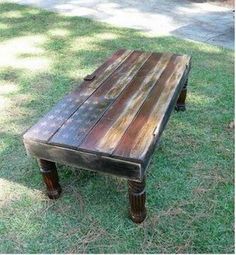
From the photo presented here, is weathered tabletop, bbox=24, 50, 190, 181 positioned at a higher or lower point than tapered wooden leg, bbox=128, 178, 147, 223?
higher

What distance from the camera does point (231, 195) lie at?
8.87 ft

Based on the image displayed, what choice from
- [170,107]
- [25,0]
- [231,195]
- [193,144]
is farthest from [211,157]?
[25,0]

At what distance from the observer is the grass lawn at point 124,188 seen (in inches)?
93.3

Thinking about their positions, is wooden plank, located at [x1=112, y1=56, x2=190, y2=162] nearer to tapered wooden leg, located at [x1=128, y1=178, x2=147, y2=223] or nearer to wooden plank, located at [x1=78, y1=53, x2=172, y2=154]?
wooden plank, located at [x1=78, y1=53, x2=172, y2=154]

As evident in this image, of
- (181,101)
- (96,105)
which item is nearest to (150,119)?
(96,105)

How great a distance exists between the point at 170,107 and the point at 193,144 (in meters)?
0.72

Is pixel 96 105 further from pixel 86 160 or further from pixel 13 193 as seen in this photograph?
pixel 13 193

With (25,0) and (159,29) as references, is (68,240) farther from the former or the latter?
(25,0)

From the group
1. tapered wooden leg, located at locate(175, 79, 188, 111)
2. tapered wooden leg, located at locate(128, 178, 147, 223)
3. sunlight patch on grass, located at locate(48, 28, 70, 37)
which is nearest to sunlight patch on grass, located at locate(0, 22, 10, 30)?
sunlight patch on grass, located at locate(48, 28, 70, 37)

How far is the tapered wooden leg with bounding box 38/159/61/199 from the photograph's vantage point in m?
2.49

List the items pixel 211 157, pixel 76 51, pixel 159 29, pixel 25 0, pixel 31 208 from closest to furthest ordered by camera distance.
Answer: pixel 31 208, pixel 211 157, pixel 76 51, pixel 159 29, pixel 25 0

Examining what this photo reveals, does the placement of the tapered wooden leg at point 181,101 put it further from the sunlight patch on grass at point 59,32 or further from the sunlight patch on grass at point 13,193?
the sunlight patch on grass at point 59,32

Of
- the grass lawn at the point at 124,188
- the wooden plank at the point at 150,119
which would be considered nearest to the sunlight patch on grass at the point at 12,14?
the grass lawn at the point at 124,188

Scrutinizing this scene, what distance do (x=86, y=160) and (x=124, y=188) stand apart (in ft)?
2.24
